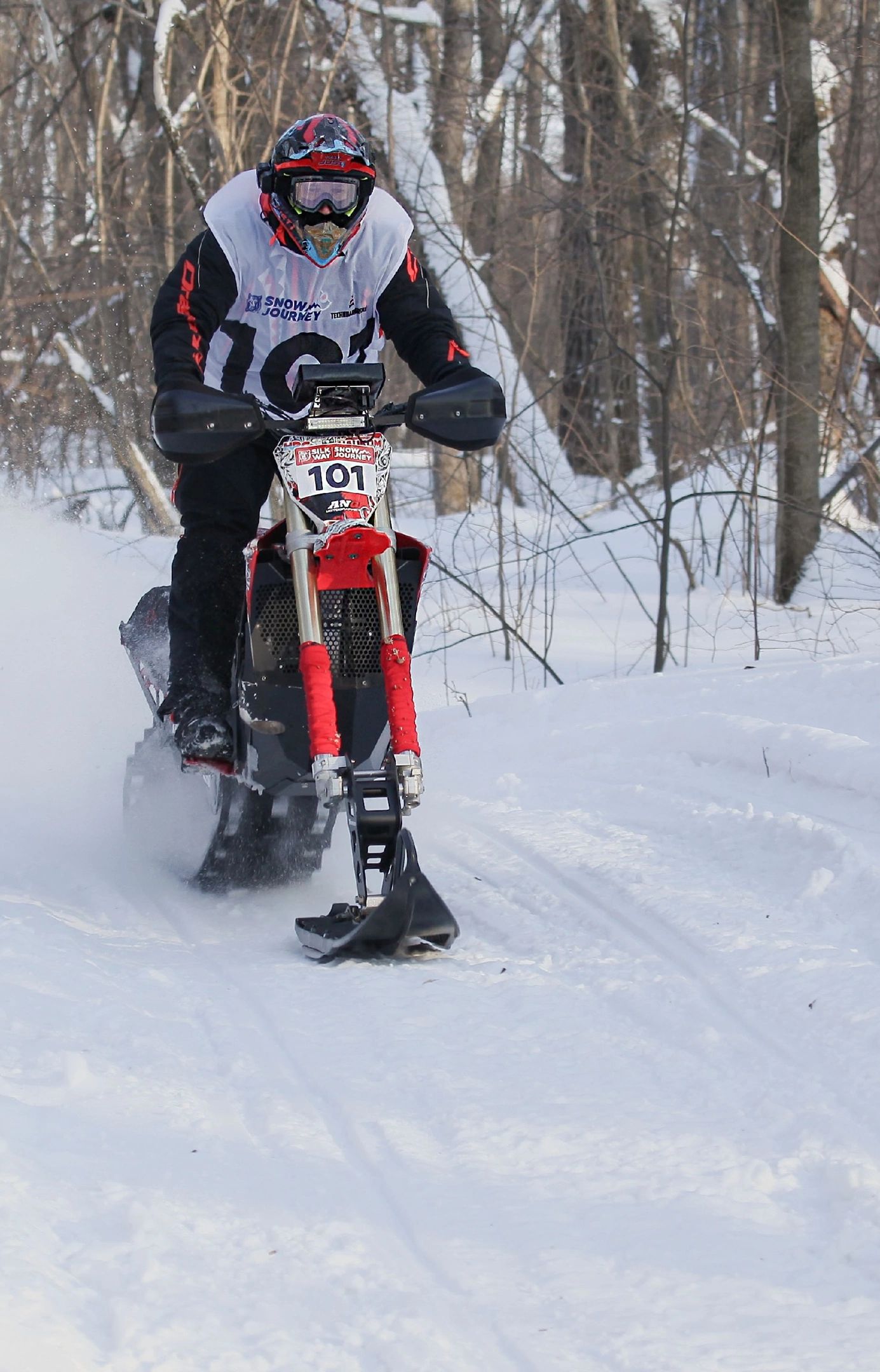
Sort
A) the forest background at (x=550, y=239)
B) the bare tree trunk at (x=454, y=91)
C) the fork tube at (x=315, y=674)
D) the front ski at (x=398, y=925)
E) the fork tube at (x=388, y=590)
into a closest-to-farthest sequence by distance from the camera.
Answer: the front ski at (x=398, y=925) → the fork tube at (x=315, y=674) → the fork tube at (x=388, y=590) → the forest background at (x=550, y=239) → the bare tree trunk at (x=454, y=91)

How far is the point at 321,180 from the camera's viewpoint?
3518 mm

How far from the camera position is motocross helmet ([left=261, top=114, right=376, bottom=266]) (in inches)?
137

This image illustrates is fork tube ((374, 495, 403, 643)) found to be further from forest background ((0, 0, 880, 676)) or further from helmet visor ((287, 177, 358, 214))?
forest background ((0, 0, 880, 676))

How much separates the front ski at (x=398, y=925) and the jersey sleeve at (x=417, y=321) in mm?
1345

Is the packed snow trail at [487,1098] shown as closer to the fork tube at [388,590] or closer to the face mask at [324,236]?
the fork tube at [388,590]

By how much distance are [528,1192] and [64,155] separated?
55.8 ft

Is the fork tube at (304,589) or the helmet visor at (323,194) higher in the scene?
the helmet visor at (323,194)

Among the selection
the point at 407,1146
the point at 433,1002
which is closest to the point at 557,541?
the point at 433,1002

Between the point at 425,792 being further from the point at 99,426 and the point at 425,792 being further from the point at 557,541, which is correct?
the point at 99,426

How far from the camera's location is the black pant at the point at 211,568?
3809 mm

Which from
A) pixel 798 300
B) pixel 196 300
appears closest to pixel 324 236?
pixel 196 300

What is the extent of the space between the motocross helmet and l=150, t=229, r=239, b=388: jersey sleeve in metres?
0.23

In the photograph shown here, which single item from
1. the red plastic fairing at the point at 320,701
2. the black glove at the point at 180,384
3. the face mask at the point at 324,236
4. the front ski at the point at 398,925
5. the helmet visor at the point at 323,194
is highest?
the helmet visor at the point at 323,194

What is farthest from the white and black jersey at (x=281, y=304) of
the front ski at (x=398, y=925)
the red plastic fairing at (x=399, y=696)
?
the front ski at (x=398, y=925)
